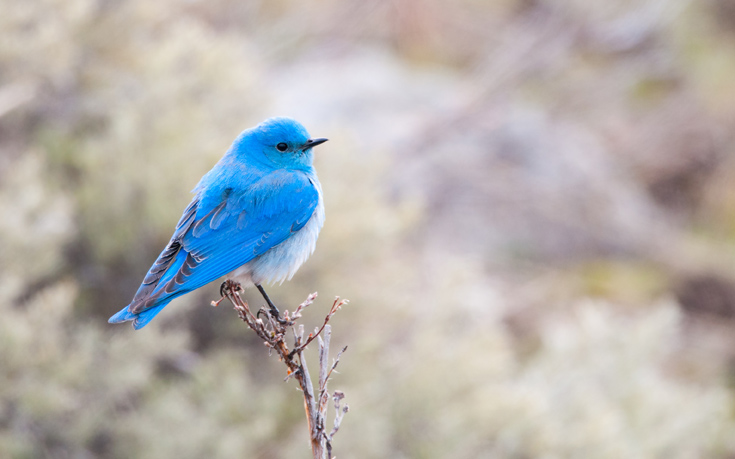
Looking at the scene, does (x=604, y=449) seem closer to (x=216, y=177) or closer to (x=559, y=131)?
(x=216, y=177)

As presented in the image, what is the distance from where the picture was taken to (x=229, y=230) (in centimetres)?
240

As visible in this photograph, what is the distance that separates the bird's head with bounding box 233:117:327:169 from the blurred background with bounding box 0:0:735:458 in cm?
136

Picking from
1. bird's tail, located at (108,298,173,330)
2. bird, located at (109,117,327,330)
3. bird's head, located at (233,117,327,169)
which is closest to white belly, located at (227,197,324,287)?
bird, located at (109,117,327,330)

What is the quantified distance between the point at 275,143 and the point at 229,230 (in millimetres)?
407

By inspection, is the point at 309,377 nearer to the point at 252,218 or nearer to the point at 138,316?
the point at 138,316

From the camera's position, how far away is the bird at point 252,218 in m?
2.27

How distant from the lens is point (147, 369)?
3768 millimetres

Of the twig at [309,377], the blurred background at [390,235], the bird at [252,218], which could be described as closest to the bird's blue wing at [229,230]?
the bird at [252,218]

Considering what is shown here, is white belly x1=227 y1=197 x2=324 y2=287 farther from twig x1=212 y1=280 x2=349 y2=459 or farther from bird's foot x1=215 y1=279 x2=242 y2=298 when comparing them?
twig x1=212 y1=280 x2=349 y2=459

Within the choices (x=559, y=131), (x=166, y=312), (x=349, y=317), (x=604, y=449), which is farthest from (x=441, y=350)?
(x=559, y=131)

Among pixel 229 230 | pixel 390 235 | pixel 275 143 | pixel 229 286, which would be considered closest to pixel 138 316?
pixel 229 286

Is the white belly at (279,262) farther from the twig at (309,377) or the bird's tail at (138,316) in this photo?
the twig at (309,377)

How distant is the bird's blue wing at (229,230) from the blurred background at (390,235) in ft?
4.53

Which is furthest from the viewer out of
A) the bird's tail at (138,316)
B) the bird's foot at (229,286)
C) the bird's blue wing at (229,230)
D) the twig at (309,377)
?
the bird's foot at (229,286)
